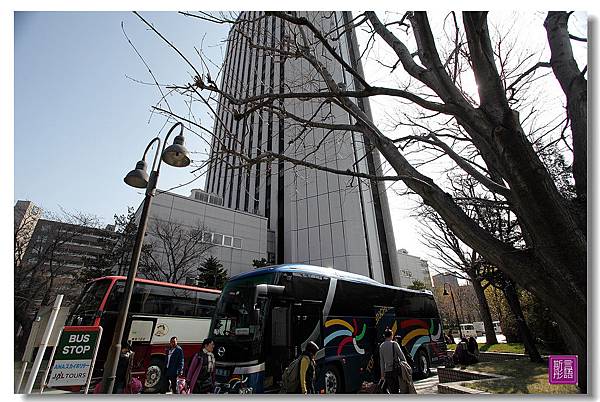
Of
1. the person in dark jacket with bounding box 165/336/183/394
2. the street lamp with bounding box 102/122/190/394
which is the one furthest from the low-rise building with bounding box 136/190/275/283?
the street lamp with bounding box 102/122/190/394

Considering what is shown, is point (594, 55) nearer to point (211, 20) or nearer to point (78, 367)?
point (211, 20)

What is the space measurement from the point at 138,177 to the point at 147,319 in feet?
18.8

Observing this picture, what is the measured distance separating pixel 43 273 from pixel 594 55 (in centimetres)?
2255

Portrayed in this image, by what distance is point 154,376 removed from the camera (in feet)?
28.9

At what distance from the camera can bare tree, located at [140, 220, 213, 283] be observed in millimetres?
20438

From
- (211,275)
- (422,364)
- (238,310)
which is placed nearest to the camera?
(238,310)

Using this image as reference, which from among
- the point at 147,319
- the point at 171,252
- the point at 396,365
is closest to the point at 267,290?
the point at 396,365

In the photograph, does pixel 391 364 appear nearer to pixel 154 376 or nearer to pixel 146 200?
pixel 146 200

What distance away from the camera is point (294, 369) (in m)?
4.34

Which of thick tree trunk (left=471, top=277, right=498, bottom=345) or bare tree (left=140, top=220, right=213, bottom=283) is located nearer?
thick tree trunk (left=471, top=277, right=498, bottom=345)

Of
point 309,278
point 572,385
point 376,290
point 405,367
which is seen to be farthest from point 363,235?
point 572,385

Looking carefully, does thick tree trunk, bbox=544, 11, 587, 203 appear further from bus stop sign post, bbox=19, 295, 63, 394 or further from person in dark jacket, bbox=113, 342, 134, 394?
person in dark jacket, bbox=113, 342, 134, 394

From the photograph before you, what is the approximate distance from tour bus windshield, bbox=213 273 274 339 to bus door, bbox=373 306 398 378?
3772mm

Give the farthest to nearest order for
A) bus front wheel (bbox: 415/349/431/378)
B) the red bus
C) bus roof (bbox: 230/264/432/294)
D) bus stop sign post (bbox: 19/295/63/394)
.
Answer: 1. bus front wheel (bbox: 415/349/431/378)
2. the red bus
3. bus roof (bbox: 230/264/432/294)
4. bus stop sign post (bbox: 19/295/63/394)
